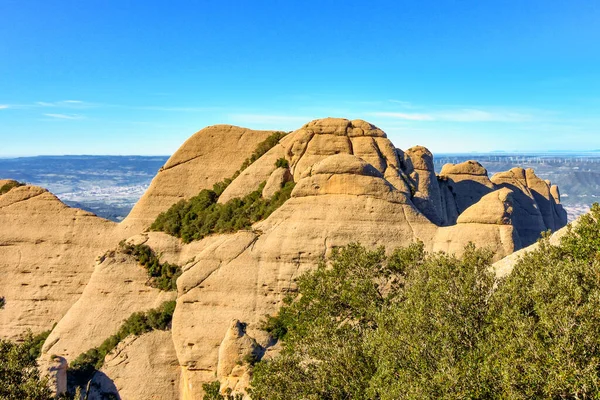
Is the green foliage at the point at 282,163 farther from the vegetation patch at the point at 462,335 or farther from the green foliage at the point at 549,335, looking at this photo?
the green foliage at the point at 549,335

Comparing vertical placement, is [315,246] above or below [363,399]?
above

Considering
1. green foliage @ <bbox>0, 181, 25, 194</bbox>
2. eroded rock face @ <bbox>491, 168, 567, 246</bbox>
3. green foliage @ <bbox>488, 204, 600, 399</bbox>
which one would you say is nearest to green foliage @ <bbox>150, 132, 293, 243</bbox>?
green foliage @ <bbox>0, 181, 25, 194</bbox>

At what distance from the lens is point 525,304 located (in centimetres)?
1631

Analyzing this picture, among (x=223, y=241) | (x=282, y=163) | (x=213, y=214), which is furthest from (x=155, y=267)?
(x=282, y=163)

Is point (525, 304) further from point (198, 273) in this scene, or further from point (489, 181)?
point (489, 181)

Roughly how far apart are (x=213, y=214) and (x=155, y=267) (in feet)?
19.1

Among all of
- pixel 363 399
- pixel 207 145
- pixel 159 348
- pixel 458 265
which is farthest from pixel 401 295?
pixel 207 145

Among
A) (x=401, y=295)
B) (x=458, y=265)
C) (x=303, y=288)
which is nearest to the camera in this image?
(x=458, y=265)

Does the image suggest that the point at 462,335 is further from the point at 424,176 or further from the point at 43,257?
the point at 43,257

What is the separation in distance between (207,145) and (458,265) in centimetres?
2941

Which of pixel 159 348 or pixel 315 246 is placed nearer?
pixel 315 246

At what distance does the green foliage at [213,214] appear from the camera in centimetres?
3691

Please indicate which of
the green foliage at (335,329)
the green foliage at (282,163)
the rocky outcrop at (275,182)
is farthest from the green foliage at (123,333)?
the green foliage at (282,163)

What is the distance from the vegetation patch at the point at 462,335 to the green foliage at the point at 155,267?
14555mm
